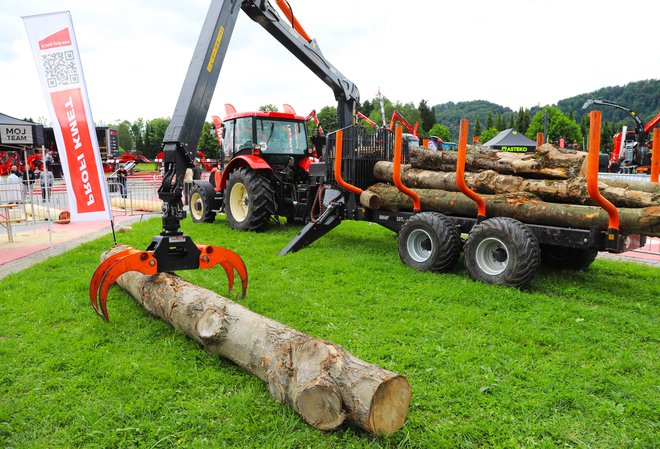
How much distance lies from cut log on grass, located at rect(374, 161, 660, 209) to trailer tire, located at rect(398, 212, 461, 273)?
26.1 inches

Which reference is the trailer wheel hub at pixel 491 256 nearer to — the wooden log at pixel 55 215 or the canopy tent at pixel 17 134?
the wooden log at pixel 55 215

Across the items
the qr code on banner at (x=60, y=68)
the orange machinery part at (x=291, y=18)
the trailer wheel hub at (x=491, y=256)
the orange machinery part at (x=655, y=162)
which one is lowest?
the trailer wheel hub at (x=491, y=256)

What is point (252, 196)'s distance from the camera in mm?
8805

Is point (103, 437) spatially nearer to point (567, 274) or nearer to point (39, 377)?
point (39, 377)

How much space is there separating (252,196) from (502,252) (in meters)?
4.84

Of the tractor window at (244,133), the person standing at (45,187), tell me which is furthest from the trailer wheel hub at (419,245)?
the person standing at (45,187)

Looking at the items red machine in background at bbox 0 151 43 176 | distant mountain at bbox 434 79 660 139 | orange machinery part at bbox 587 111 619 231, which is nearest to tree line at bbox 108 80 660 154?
distant mountain at bbox 434 79 660 139

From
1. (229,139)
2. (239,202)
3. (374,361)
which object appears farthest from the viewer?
(229,139)

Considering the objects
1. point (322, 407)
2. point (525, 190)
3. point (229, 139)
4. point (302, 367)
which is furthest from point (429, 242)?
point (229, 139)

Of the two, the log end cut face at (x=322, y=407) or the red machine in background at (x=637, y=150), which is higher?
the red machine in background at (x=637, y=150)

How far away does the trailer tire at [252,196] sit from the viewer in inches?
346

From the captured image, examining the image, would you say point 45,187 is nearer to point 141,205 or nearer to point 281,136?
point 141,205

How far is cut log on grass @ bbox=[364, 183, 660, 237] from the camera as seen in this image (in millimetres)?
4773

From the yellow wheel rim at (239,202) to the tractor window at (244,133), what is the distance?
87cm
